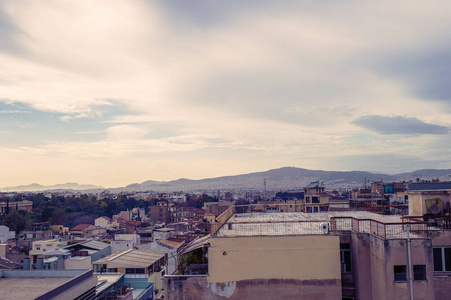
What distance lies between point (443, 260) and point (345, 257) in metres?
2.54

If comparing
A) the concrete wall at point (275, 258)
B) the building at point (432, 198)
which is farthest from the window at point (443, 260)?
the concrete wall at point (275, 258)

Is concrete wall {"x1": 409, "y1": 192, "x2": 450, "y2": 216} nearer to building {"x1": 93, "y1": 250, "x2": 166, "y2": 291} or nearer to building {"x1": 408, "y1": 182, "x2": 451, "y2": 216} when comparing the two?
building {"x1": 408, "y1": 182, "x2": 451, "y2": 216}

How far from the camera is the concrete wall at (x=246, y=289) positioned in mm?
10188

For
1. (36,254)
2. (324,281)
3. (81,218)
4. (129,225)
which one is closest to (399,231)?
(324,281)

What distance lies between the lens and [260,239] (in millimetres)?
10500

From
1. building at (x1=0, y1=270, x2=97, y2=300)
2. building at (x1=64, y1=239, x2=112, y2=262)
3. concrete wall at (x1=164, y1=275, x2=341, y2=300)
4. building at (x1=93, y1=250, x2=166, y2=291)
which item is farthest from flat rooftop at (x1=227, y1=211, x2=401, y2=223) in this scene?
building at (x1=64, y1=239, x2=112, y2=262)

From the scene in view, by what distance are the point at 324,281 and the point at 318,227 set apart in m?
2.38

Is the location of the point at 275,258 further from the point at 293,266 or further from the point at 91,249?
the point at 91,249

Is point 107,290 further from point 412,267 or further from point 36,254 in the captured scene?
point 36,254

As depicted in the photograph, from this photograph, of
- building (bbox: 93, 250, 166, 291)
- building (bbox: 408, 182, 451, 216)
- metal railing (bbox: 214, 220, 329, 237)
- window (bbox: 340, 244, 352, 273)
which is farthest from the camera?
building (bbox: 93, 250, 166, 291)

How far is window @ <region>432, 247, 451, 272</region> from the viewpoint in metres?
9.72

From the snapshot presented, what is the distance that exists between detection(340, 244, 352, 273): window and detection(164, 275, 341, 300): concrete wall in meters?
0.66

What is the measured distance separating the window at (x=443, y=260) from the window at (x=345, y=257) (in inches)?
88.1

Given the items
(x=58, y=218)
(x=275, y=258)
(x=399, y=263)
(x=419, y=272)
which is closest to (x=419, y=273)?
(x=419, y=272)
